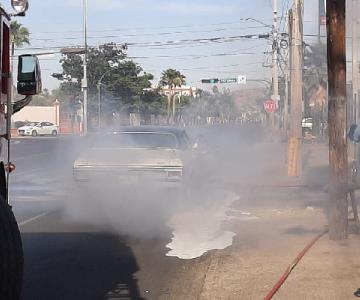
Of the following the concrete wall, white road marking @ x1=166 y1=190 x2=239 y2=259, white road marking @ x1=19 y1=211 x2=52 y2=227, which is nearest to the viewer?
white road marking @ x1=166 y1=190 x2=239 y2=259

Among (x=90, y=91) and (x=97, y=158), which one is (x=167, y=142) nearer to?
(x=97, y=158)

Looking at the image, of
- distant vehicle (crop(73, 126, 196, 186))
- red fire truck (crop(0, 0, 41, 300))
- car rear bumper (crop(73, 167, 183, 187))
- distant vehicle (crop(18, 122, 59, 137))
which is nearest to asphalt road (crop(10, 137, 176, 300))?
car rear bumper (crop(73, 167, 183, 187))

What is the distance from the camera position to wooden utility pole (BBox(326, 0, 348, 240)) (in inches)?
326

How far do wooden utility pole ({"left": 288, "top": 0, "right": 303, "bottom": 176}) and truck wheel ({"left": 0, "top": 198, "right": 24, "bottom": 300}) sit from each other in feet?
45.5

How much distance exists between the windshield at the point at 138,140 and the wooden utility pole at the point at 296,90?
620 cm

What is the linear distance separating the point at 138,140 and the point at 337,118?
189 inches

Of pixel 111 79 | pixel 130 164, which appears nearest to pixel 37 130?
pixel 111 79

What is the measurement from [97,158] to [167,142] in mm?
1432

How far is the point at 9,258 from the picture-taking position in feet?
14.6

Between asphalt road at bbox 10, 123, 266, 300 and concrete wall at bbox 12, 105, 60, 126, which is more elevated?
concrete wall at bbox 12, 105, 60, 126

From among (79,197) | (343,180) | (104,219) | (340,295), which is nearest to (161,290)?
(340,295)

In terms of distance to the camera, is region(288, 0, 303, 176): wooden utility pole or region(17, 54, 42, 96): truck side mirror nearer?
region(17, 54, 42, 96): truck side mirror

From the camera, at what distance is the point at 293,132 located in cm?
1828

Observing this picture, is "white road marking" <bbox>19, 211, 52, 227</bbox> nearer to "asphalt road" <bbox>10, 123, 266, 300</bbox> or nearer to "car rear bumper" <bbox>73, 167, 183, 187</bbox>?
"asphalt road" <bbox>10, 123, 266, 300</bbox>
